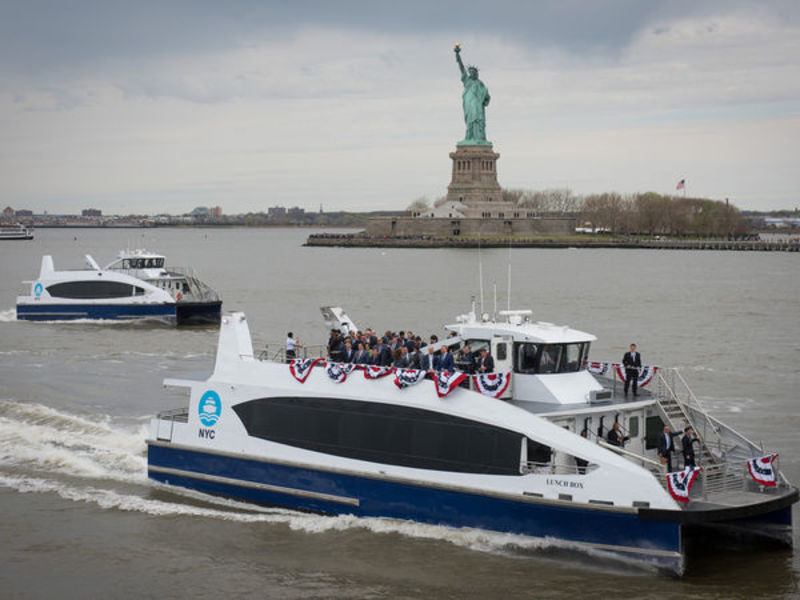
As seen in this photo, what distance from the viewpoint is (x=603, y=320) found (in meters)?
47.8

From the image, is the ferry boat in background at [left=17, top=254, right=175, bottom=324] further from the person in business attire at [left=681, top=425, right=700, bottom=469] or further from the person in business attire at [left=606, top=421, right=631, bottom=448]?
the person in business attire at [left=681, top=425, right=700, bottom=469]

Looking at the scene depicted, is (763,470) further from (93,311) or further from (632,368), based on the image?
(93,311)

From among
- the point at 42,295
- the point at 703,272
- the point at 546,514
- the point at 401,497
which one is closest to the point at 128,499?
the point at 401,497

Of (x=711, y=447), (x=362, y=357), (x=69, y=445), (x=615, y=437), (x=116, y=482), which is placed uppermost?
(x=362, y=357)

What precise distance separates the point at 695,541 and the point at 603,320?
3188cm

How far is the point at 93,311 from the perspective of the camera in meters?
45.7

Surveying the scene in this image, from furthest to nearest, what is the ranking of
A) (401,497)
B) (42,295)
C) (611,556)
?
(42,295) < (401,497) < (611,556)

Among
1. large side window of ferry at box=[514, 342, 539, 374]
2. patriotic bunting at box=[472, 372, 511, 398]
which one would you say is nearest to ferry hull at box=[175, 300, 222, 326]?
large side window of ferry at box=[514, 342, 539, 374]

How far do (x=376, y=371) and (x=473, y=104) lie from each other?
133m

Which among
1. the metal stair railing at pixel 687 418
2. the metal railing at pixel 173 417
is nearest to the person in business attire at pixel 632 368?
the metal stair railing at pixel 687 418

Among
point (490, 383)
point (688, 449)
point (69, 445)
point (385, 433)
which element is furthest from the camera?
point (69, 445)

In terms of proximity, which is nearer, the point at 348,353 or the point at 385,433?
the point at 385,433

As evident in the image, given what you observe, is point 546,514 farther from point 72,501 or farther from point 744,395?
point 744,395

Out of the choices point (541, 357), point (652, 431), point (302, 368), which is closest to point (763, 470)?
point (652, 431)
